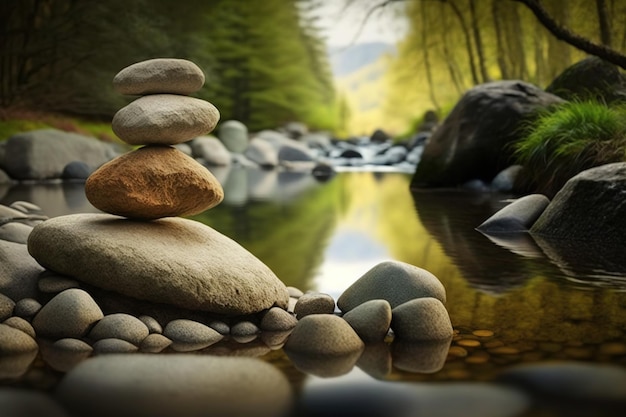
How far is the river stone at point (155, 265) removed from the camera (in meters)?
3.27

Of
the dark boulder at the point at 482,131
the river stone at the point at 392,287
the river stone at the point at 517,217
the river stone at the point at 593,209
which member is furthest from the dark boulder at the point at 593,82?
the river stone at the point at 392,287

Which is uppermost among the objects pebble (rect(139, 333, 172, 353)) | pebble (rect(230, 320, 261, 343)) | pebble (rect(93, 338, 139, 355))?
pebble (rect(93, 338, 139, 355))

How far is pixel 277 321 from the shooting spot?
3.29m

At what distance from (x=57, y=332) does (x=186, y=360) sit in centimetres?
72

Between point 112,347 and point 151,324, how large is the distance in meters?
0.26

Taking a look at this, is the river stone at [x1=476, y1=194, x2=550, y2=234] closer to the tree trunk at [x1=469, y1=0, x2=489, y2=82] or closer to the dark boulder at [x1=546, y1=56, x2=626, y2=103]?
the dark boulder at [x1=546, y1=56, x2=626, y2=103]

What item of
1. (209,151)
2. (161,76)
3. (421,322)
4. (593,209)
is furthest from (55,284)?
(209,151)

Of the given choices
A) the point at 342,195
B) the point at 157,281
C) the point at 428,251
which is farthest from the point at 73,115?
the point at 157,281

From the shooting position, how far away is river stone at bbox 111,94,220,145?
143 inches

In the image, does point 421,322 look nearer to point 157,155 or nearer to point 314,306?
point 314,306

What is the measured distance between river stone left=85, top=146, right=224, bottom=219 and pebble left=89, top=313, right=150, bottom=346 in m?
0.73

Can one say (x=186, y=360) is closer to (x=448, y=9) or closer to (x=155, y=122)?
(x=155, y=122)

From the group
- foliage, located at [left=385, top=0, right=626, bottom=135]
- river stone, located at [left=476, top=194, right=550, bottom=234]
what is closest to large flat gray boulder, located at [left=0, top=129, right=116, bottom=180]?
foliage, located at [left=385, top=0, right=626, bottom=135]

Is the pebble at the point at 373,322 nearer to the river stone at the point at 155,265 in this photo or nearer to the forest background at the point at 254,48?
the river stone at the point at 155,265
